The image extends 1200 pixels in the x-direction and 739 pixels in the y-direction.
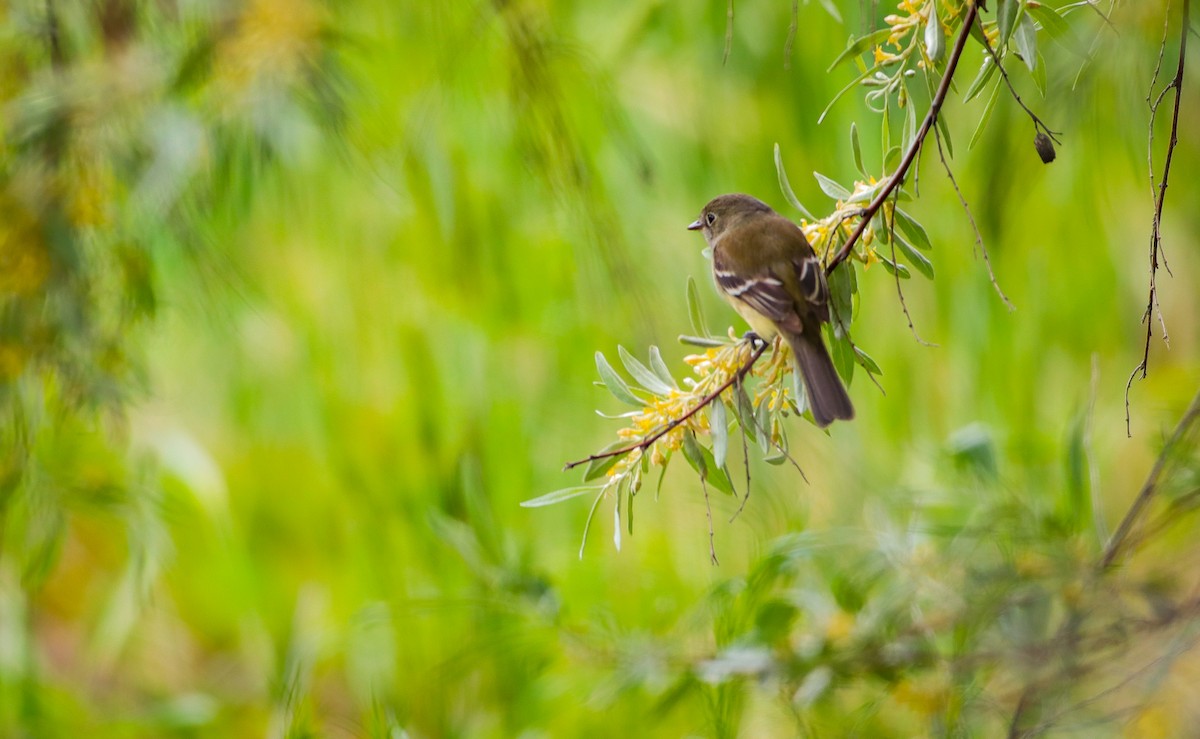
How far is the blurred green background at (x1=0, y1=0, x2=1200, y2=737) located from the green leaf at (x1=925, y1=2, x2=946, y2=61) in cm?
64

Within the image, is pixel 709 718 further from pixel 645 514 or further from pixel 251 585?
pixel 251 585

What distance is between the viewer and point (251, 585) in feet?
7.32

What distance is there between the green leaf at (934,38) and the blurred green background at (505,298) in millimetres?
641

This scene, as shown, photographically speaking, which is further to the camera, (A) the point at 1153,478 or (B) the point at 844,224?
(A) the point at 1153,478

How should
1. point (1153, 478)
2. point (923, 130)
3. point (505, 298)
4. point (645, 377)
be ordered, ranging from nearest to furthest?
point (923, 130) < point (645, 377) < point (1153, 478) < point (505, 298)

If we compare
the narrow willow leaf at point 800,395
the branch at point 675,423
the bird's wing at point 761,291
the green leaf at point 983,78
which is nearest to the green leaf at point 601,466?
the branch at point 675,423

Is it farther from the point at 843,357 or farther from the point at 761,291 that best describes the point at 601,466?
the point at 761,291

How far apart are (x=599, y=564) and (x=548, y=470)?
0.64ft

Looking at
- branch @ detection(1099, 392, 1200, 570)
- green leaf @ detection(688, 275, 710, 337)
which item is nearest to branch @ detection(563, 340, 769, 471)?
green leaf @ detection(688, 275, 710, 337)

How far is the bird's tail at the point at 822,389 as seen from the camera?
33.3 inches

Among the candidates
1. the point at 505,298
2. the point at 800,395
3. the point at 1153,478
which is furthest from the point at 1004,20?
the point at 505,298

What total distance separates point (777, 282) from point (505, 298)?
2.20 feet

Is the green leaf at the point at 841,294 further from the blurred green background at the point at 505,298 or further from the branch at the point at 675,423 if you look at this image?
the blurred green background at the point at 505,298

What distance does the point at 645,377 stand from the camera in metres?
0.90
